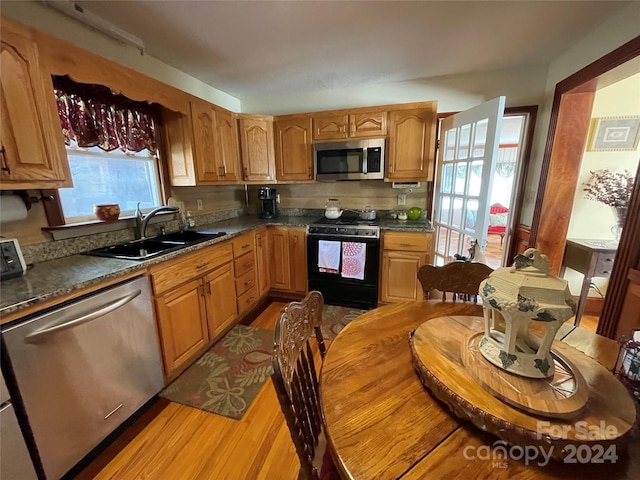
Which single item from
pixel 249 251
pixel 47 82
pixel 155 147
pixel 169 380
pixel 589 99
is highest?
pixel 589 99

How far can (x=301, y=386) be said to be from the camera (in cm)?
91

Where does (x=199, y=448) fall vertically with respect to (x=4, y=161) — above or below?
below

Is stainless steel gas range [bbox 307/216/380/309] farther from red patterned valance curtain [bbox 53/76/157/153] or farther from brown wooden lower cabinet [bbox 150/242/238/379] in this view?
red patterned valance curtain [bbox 53/76/157/153]

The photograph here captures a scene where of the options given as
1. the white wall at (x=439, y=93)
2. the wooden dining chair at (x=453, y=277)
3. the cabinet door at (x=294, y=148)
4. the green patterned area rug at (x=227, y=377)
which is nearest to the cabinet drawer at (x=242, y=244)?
the green patterned area rug at (x=227, y=377)

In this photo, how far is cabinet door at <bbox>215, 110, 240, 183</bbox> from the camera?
264 cm

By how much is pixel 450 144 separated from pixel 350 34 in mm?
1390

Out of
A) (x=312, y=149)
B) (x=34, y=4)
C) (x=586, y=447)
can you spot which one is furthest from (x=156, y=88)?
(x=586, y=447)

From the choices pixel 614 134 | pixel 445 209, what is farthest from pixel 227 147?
pixel 614 134

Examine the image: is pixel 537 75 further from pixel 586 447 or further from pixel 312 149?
pixel 586 447

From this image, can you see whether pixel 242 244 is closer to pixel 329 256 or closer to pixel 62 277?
pixel 329 256

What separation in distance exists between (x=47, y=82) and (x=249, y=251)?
1.72m

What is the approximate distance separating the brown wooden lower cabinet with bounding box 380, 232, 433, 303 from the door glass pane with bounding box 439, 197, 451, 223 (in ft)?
1.35

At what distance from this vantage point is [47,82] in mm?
1354

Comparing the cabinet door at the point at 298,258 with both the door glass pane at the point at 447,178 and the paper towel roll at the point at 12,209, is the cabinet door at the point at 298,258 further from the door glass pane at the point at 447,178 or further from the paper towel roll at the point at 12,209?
the paper towel roll at the point at 12,209
